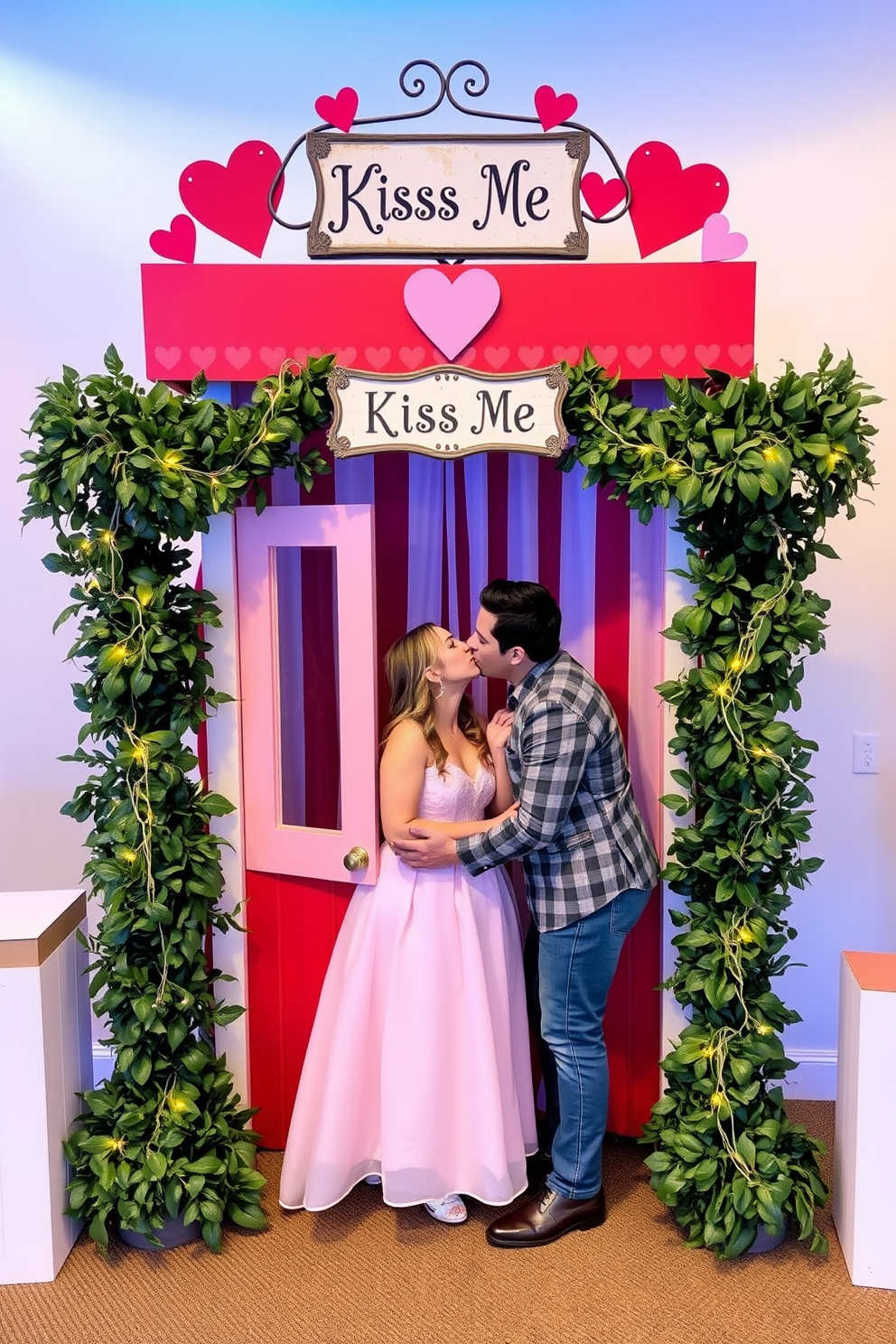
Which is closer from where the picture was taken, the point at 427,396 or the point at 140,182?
the point at 427,396

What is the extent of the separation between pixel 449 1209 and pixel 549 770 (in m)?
1.20

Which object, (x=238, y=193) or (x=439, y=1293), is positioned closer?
(x=439, y=1293)

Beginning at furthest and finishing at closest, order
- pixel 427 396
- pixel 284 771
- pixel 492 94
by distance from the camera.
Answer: pixel 492 94 < pixel 284 771 < pixel 427 396

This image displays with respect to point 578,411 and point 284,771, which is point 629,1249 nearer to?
point 284,771

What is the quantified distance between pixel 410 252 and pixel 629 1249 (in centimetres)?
250

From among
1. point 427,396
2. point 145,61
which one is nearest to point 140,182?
point 145,61

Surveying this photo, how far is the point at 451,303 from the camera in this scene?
258cm

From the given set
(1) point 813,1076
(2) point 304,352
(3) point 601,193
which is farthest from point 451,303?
(1) point 813,1076

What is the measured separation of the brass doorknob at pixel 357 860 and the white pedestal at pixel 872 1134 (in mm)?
1217

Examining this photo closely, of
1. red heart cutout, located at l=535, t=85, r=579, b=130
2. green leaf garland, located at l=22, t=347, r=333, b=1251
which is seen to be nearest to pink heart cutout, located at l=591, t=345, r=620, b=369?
red heart cutout, located at l=535, t=85, r=579, b=130

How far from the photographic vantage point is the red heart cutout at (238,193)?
2.61 m

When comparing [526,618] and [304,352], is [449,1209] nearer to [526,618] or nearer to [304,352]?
[526,618]

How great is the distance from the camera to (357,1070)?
2742 millimetres

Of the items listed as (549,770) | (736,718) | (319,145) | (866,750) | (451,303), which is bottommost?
(866,750)
